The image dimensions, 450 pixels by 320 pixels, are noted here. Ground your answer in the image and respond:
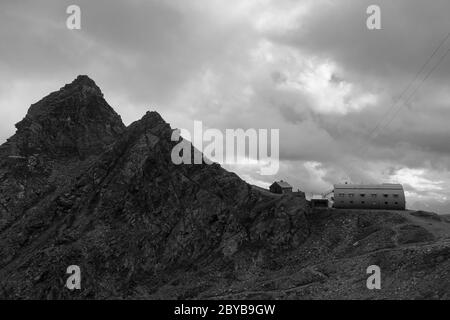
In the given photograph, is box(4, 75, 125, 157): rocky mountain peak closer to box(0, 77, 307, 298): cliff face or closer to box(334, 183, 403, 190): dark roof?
box(0, 77, 307, 298): cliff face

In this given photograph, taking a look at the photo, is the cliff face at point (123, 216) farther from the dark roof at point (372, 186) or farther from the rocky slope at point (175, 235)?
the dark roof at point (372, 186)

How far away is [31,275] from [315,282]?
140ft

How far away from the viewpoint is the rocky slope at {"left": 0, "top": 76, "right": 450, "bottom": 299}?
163 feet

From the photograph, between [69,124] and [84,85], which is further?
[84,85]

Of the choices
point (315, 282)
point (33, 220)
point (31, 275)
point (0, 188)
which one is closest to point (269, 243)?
point (315, 282)

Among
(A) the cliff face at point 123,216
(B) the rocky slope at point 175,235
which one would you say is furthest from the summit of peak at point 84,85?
(B) the rocky slope at point 175,235

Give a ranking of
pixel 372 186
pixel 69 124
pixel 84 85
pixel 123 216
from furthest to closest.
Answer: pixel 84 85
pixel 69 124
pixel 372 186
pixel 123 216

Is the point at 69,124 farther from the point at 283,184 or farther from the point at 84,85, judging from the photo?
the point at 283,184

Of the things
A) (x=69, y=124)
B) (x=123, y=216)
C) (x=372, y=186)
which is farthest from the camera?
(x=69, y=124)

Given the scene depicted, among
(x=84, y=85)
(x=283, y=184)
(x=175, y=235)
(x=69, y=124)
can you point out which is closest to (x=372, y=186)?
(x=283, y=184)

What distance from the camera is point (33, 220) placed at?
238 feet

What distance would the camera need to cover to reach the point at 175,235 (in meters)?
66.5

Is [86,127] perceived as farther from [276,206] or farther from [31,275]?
[276,206]

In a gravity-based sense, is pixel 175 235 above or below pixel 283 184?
below
